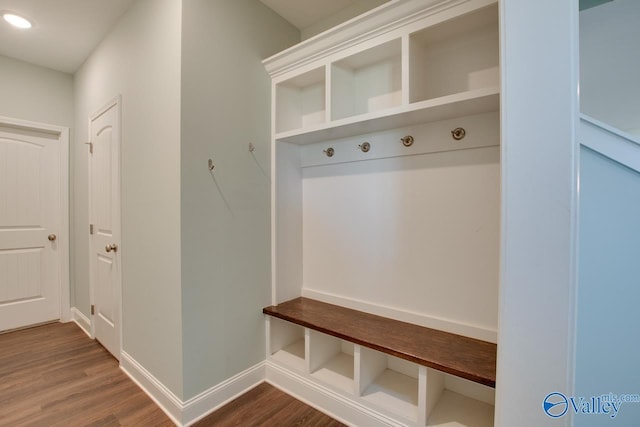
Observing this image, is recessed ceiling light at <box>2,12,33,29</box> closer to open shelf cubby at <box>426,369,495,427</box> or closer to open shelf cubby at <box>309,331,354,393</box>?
open shelf cubby at <box>309,331,354,393</box>

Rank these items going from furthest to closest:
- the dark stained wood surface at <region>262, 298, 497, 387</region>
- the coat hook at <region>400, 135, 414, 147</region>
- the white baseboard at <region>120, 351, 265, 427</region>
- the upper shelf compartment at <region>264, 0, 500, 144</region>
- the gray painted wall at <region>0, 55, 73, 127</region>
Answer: the gray painted wall at <region>0, 55, 73, 127</region>, the coat hook at <region>400, 135, 414, 147</region>, the white baseboard at <region>120, 351, 265, 427</region>, the upper shelf compartment at <region>264, 0, 500, 144</region>, the dark stained wood surface at <region>262, 298, 497, 387</region>

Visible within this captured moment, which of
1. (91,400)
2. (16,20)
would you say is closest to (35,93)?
(16,20)

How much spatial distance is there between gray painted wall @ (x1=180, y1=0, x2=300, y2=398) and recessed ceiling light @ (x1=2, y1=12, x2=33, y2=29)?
1605 millimetres

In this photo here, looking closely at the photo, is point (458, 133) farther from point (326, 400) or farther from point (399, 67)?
point (326, 400)

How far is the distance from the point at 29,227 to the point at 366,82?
3587 mm

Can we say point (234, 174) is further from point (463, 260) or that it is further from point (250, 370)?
point (463, 260)

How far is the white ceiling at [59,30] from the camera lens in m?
1.93

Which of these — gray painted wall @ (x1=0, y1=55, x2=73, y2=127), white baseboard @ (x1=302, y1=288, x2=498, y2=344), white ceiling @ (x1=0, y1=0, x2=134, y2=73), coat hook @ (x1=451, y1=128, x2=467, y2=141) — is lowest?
white baseboard @ (x1=302, y1=288, x2=498, y2=344)

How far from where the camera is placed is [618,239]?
37.2 inches

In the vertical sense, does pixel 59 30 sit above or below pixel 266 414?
above

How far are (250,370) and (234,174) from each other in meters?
1.34

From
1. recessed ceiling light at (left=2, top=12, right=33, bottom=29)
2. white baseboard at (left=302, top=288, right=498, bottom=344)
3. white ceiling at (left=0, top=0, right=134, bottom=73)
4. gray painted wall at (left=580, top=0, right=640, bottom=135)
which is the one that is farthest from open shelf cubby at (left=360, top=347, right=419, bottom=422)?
recessed ceiling light at (left=2, top=12, right=33, bottom=29)

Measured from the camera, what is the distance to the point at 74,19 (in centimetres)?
208

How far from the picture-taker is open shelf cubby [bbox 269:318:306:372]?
190 cm
